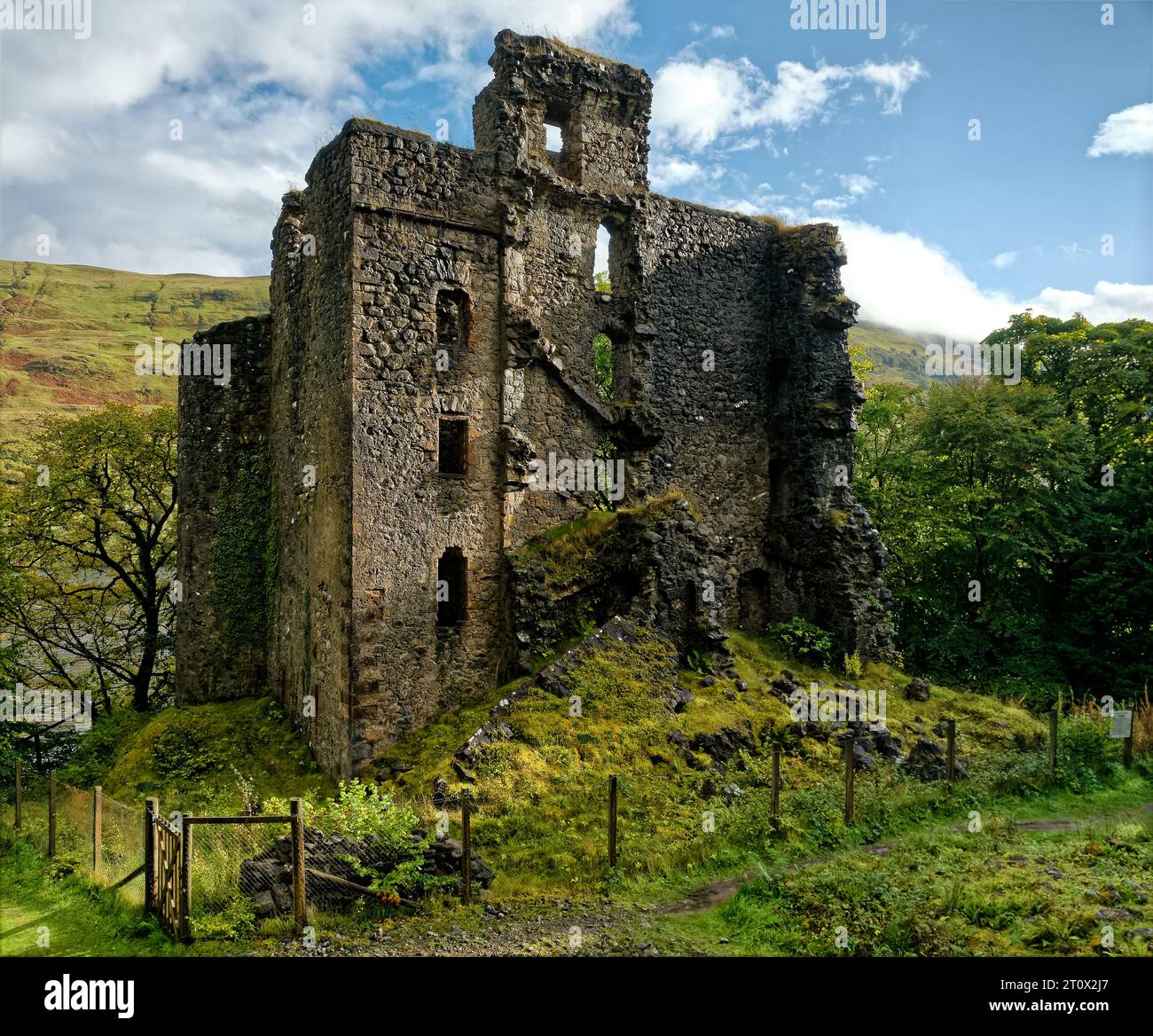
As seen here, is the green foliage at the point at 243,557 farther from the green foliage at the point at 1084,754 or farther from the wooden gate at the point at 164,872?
the green foliage at the point at 1084,754

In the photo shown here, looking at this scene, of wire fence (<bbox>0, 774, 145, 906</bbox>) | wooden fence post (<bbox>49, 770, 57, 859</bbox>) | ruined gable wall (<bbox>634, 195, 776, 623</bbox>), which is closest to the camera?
wire fence (<bbox>0, 774, 145, 906</bbox>)

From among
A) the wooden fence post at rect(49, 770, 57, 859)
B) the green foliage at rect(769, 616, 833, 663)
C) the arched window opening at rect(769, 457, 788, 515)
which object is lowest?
the wooden fence post at rect(49, 770, 57, 859)

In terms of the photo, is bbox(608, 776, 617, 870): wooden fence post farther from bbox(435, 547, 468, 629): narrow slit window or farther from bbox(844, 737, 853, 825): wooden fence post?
bbox(435, 547, 468, 629): narrow slit window

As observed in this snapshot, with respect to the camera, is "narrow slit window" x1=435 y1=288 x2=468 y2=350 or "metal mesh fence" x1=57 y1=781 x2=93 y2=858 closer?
"metal mesh fence" x1=57 y1=781 x2=93 y2=858

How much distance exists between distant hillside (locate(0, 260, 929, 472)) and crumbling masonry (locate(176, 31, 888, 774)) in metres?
12.5

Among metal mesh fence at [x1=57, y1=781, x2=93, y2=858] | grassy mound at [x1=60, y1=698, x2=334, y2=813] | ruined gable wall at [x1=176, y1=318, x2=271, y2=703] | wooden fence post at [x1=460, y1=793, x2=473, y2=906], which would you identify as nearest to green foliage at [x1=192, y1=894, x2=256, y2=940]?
wooden fence post at [x1=460, y1=793, x2=473, y2=906]

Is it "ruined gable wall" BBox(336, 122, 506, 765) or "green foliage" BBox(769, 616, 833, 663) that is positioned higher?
"ruined gable wall" BBox(336, 122, 506, 765)

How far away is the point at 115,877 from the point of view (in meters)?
10.6

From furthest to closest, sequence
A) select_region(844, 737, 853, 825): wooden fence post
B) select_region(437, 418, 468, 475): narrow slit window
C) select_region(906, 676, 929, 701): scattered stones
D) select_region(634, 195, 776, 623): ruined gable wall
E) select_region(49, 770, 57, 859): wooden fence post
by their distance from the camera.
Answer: select_region(634, 195, 776, 623): ruined gable wall < select_region(906, 676, 929, 701): scattered stones < select_region(437, 418, 468, 475): narrow slit window < select_region(49, 770, 57, 859): wooden fence post < select_region(844, 737, 853, 825): wooden fence post

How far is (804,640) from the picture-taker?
20250 millimetres

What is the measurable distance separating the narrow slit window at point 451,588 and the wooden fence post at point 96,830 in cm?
597

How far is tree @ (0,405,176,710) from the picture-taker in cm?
2389

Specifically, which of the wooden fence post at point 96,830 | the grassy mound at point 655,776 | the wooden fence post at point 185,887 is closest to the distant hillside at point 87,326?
the wooden fence post at point 96,830
